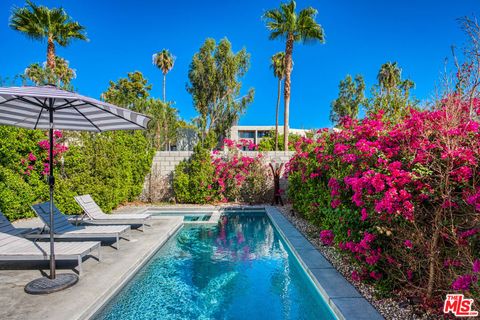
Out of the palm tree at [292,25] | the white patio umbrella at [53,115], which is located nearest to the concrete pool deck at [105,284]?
the white patio umbrella at [53,115]

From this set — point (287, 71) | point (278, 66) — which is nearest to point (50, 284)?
point (287, 71)

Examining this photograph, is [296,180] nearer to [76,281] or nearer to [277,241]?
[277,241]

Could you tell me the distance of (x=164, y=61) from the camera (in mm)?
34812

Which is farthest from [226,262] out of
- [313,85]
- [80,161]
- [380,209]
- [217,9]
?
[313,85]

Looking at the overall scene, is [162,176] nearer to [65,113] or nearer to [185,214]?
[185,214]

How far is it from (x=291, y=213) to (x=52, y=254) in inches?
309

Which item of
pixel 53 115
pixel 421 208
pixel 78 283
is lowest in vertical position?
pixel 78 283

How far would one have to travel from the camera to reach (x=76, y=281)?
4.41 m

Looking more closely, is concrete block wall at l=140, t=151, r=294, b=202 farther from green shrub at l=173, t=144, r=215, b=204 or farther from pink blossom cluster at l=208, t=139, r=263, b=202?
green shrub at l=173, t=144, r=215, b=204

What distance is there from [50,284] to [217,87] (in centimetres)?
2190

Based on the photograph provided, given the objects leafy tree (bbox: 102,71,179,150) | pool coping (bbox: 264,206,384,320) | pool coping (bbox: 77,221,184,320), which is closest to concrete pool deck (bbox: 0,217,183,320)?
pool coping (bbox: 77,221,184,320)

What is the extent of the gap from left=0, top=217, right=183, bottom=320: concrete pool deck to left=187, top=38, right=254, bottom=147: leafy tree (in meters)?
19.3

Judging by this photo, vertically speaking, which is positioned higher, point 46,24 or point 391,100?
point 46,24

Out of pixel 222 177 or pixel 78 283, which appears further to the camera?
pixel 222 177
